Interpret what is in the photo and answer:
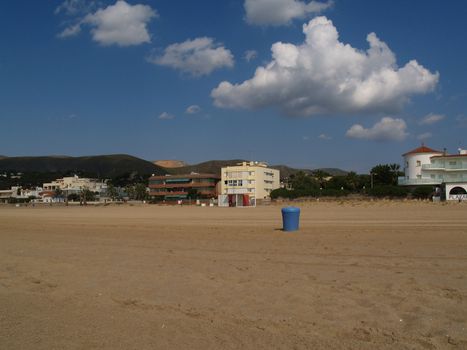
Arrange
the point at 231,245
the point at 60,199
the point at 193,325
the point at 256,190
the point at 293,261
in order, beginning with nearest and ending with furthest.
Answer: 1. the point at 193,325
2. the point at 293,261
3. the point at 231,245
4. the point at 256,190
5. the point at 60,199

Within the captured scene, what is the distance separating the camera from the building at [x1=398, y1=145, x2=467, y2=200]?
71.1m

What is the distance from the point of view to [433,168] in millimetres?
72688

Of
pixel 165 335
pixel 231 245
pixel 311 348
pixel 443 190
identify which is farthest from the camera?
pixel 443 190

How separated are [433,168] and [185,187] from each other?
68.4 meters

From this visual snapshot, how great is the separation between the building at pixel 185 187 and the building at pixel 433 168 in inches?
2140

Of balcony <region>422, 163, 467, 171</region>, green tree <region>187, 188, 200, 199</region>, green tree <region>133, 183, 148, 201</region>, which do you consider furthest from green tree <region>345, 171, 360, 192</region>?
green tree <region>133, 183, 148, 201</region>

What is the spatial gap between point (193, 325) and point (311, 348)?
5.22ft

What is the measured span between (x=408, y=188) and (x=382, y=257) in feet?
207

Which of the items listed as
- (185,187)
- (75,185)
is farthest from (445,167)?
(75,185)

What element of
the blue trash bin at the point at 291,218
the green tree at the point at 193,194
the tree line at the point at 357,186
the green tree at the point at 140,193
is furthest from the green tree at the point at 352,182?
the blue trash bin at the point at 291,218

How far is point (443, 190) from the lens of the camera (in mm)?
66375

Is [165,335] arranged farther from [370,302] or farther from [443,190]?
[443,190]

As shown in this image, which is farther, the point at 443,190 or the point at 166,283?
the point at 443,190

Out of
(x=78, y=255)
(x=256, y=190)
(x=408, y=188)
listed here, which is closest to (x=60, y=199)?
(x=256, y=190)
